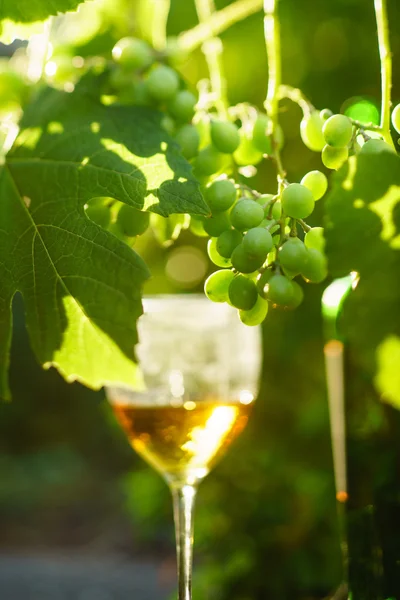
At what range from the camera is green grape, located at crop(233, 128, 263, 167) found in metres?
0.57

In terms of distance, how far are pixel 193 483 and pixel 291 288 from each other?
0.41m

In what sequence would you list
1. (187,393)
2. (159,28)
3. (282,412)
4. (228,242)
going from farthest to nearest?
(282,412) < (187,393) < (159,28) < (228,242)

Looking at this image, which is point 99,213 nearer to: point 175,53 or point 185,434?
point 175,53

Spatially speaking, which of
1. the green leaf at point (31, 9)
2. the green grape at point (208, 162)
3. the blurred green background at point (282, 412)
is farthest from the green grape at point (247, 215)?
the blurred green background at point (282, 412)

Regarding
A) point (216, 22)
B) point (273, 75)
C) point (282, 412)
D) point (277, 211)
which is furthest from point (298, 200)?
point (282, 412)

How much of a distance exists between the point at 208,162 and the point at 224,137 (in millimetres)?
29

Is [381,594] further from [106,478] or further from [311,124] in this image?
[106,478]

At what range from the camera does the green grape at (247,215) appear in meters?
0.44

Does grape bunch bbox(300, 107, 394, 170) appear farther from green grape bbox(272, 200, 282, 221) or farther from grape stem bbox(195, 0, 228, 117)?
grape stem bbox(195, 0, 228, 117)

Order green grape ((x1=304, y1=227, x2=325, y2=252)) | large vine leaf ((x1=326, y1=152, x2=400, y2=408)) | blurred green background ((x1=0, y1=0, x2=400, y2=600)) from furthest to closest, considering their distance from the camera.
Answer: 1. blurred green background ((x1=0, y1=0, x2=400, y2=600))
2. green grape ((x1=304, y1=227, x2=325, y2=252))
3. large vine leaf ((x1=326, y1=152, x2=400, y2=408))

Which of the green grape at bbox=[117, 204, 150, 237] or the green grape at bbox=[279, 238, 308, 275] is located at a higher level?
the green grape at bbox=[117, 204, 150, 237]

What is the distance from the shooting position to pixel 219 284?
1.57ft

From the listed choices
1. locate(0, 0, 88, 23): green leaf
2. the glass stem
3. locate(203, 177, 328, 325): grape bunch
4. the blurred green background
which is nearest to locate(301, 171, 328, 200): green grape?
locate(203, 177, 328, 325): grape bunch

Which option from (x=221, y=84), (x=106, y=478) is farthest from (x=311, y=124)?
(x=106, y=478)
